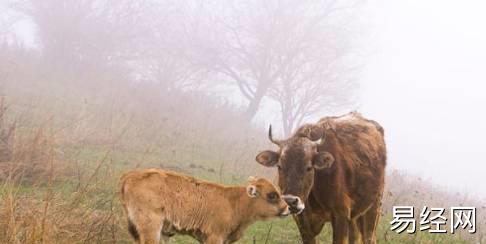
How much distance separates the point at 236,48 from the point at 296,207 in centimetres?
2082

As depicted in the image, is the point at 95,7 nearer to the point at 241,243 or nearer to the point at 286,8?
the point at 286,8

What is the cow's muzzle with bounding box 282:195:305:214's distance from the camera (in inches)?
197

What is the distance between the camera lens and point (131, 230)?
4.82 metres

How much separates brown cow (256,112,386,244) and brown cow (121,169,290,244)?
1.06ft

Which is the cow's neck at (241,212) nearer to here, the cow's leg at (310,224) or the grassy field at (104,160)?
the grassy field at (104,160)

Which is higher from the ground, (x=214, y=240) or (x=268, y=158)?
(x=268, y=158)

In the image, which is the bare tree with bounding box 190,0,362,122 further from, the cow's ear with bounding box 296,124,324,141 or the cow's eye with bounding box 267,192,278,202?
the cow's eye with bounding box 267,192,278,202

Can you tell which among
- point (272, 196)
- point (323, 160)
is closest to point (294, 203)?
point (272, 196)

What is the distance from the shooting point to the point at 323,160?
17.7ft

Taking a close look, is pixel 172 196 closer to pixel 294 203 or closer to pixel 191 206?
pixel 191 206

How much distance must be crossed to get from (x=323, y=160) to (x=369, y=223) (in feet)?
7.73

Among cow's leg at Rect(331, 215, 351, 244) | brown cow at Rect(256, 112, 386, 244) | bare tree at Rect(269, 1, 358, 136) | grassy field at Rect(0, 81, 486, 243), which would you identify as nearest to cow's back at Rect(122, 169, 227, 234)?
Answer: grassy field at Rect(0, 81, 486, 243)

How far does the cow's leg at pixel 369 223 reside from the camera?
7168mm

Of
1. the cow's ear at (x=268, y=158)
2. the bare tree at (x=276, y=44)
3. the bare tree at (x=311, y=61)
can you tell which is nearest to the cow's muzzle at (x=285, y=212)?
the cow's ear at (x=268, y=158)
